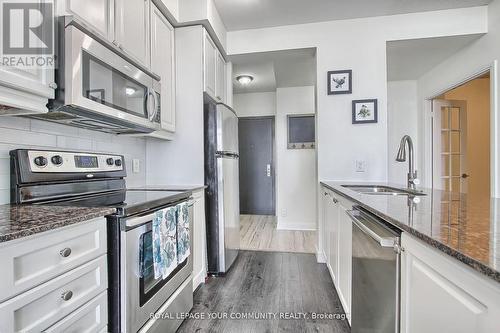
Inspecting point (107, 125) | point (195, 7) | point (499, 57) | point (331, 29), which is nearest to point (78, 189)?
point (107, 125)

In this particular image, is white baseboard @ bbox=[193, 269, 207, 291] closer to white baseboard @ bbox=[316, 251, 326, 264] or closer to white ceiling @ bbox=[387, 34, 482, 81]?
white baseboard @ bbox=[316, 251, 326, 264]

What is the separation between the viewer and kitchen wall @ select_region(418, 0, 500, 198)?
246 cm

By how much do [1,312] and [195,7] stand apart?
8.03ft

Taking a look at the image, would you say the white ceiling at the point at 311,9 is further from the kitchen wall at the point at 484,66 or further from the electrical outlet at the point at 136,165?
the electrical outlet at the point at 136,165

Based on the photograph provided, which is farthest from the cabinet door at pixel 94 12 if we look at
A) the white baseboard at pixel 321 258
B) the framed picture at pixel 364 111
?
the white baseboard at pixel 321 258

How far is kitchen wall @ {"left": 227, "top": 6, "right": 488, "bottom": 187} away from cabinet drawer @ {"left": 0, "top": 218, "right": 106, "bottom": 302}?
235cm

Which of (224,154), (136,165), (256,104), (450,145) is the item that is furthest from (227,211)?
(450,145)

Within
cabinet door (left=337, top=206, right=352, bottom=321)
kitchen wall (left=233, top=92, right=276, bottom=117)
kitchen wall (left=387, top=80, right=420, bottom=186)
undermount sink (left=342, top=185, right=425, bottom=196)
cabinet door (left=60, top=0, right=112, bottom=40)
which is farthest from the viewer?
kitchen wall (left=233, top=92, right=276, bottom=117)

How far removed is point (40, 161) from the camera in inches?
51.4

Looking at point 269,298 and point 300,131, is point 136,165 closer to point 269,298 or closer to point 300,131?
point 269,298

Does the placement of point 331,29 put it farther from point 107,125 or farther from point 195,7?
point 107,125

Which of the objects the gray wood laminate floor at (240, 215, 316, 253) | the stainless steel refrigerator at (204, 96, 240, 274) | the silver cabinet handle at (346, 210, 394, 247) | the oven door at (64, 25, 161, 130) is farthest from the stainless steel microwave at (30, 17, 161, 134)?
the gray wood laminate floor at (240, 215, 316, 253)

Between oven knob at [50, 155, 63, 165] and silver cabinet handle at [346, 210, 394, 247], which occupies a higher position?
oven knob at [50, 155, 63, 165]

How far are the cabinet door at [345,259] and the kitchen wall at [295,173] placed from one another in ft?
8.11
